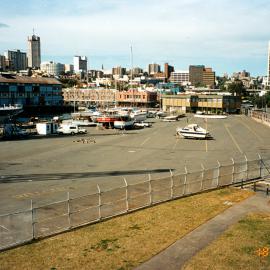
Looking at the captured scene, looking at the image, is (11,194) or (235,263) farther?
(11,194)

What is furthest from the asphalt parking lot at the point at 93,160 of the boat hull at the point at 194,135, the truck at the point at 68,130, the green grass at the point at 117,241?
the green grass at the point at 117,241

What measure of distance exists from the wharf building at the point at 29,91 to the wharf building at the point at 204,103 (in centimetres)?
4531

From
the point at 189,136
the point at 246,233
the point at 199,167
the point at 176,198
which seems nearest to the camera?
the point at 246,233

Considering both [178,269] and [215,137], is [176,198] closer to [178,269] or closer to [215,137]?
[178,269]

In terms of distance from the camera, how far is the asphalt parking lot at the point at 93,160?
Answer: 2967cm

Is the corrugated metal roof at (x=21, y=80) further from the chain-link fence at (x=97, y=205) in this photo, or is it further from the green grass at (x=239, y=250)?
the green grass at (x=239, y=250)

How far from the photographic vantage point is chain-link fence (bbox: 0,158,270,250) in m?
18.8

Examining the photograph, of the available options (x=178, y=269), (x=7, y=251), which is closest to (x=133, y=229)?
(x=178, y=269)

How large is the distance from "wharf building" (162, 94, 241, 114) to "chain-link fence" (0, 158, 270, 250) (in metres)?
112

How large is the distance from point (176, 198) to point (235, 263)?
979 centimetres

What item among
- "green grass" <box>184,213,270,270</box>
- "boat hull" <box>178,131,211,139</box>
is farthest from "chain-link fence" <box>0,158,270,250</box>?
"boat hull" <box>178,131,211,139</box>

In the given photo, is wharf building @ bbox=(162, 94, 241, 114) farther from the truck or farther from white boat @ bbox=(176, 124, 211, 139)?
the truck

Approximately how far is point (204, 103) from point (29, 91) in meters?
65.0

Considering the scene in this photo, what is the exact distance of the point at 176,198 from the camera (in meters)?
26.0
